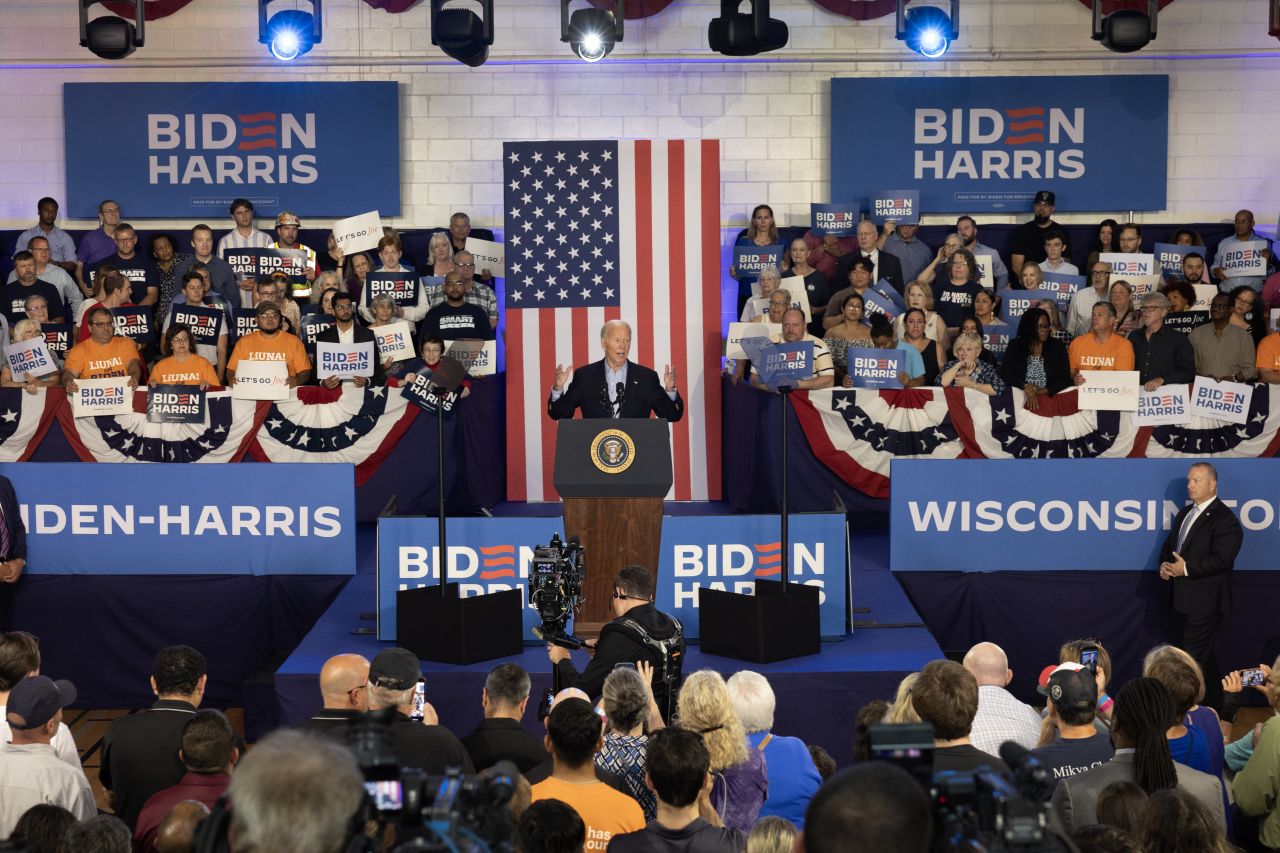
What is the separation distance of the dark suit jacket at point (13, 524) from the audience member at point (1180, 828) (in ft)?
22.9

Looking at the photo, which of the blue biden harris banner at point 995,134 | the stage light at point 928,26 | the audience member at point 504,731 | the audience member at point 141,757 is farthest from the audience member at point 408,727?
the blue biden harris banner at point 995,134

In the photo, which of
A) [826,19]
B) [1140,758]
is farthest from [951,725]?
[826,19]

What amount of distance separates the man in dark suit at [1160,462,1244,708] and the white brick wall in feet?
24.2

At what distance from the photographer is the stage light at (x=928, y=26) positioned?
13.2 metres

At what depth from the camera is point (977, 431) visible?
1083cm

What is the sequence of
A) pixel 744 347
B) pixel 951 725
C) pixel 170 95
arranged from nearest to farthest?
1. pixel 951 725
2. pixel 744 347
3. pixel 170 95

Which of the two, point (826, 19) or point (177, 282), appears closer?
point (177, 282)

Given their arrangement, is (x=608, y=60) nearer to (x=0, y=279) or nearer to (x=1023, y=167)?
(x=1023, y=167)

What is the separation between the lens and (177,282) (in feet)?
45.3

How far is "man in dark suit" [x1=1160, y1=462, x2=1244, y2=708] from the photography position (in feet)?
27.8

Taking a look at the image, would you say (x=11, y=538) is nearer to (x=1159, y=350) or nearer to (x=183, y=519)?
(x=183, y=519)

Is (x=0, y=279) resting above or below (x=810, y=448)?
above

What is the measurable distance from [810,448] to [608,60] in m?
6.01

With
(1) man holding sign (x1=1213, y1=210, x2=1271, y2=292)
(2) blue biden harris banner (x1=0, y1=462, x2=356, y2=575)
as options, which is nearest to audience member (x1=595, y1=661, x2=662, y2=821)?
(2) blue biden harris banner (x1=0, y1=462, x2=356, y2=575)
